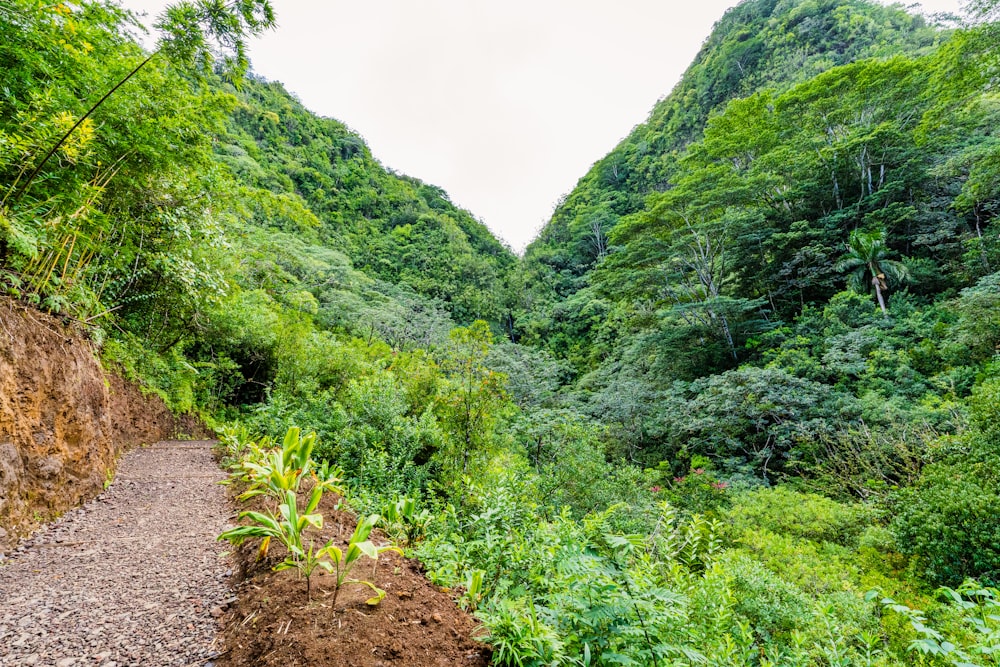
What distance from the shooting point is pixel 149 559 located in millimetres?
2428

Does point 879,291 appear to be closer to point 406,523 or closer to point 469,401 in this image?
point 469,401

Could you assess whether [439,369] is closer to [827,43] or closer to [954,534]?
[954,534]

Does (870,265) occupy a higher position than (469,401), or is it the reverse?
(870,265)

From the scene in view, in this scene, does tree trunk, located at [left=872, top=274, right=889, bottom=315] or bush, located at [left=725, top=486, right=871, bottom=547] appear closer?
bush, located at [left=725, top=486, right=871, bottom=547]

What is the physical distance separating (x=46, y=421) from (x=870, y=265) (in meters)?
17.4

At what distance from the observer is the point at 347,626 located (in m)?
1.60

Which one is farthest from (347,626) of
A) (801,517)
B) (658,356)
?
(658,356)

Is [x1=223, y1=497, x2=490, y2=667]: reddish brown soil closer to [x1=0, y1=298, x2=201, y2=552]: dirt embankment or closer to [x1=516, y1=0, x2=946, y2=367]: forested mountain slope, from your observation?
[x1=0, y1=298, x2=201, y2=552]: dirt embankment

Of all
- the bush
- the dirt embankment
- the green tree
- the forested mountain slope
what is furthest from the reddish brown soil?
the forested mountain slope

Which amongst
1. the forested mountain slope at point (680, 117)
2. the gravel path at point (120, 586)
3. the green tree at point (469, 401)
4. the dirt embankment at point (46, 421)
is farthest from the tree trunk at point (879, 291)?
the dirt embankment at point (46, 421)

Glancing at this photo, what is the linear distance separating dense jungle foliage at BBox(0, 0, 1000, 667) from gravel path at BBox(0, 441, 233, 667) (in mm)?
1118

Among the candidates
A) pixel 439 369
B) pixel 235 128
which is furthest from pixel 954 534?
pixel 235 128

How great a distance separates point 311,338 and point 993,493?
35.3ft

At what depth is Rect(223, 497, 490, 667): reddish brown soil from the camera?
4.86 ft
